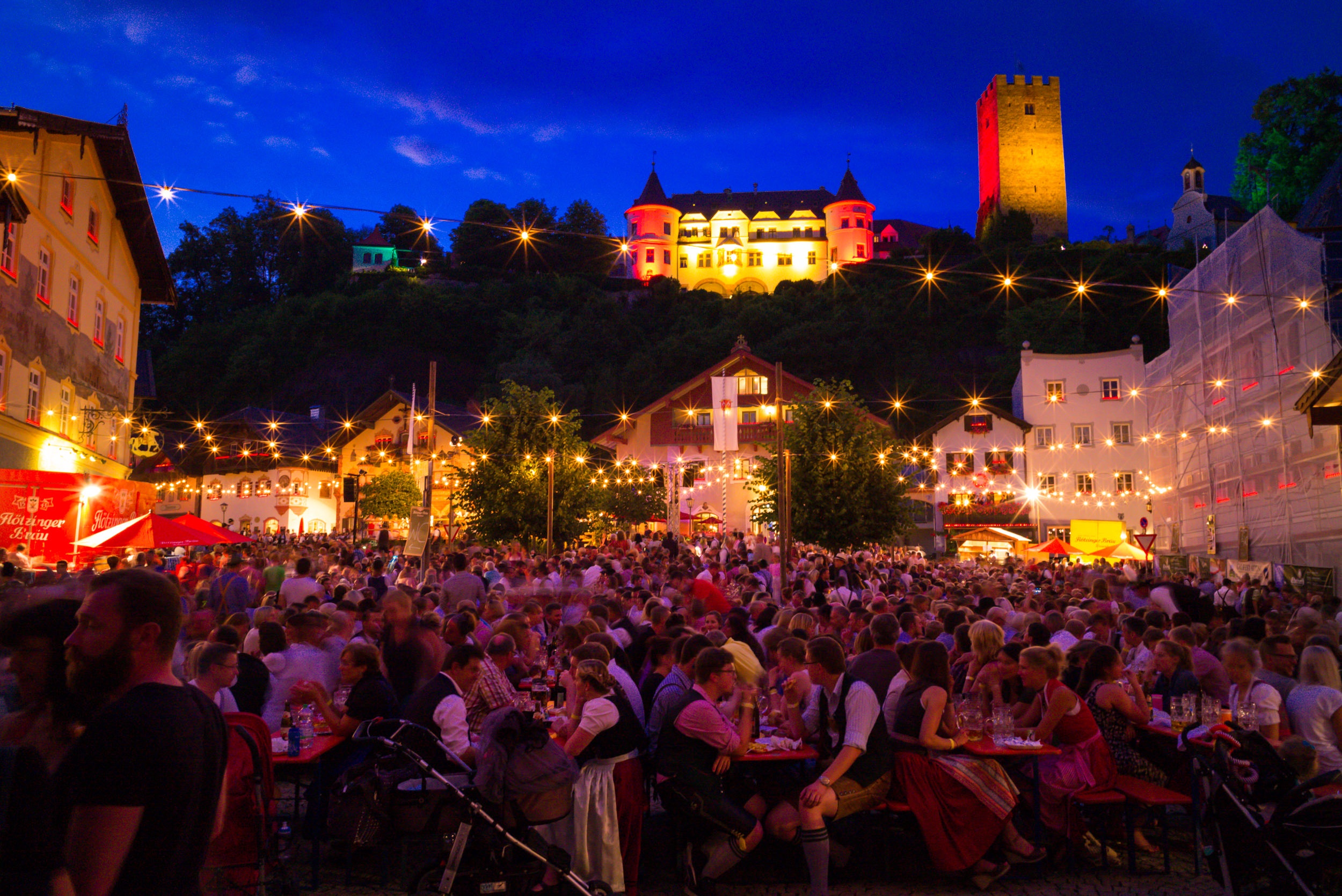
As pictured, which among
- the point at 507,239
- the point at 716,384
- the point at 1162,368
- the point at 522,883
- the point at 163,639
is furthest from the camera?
the point at 507,239

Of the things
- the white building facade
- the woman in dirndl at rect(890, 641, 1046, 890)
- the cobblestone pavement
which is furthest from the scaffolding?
the woman in dirndl at rect(890, 641, 1046, 890)

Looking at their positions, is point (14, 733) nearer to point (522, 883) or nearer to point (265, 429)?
point (522, 883)

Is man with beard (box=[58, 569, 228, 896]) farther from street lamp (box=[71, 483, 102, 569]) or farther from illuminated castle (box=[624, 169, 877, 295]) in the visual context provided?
illuminated castle (box=[624, 169, 877, 295])

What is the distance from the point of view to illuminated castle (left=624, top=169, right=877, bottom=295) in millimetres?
83312

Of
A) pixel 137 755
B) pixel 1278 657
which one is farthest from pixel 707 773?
pixel 1278 657

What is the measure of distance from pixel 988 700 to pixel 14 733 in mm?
6399

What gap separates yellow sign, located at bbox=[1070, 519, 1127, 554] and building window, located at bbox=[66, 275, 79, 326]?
27132 mm

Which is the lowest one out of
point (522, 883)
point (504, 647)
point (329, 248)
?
point (522, 883)

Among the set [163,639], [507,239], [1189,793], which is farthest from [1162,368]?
[507,239]

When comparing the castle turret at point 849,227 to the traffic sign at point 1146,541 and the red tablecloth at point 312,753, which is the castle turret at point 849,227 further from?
the red tablecloth at point 312,753

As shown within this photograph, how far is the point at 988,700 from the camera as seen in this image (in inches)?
282

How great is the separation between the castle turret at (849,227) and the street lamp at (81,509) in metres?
73.0

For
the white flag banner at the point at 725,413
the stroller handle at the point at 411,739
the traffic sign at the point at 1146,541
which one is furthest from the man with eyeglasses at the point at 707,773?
the white flag banner at the point at 725,413

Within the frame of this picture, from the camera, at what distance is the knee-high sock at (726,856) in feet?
18.1
